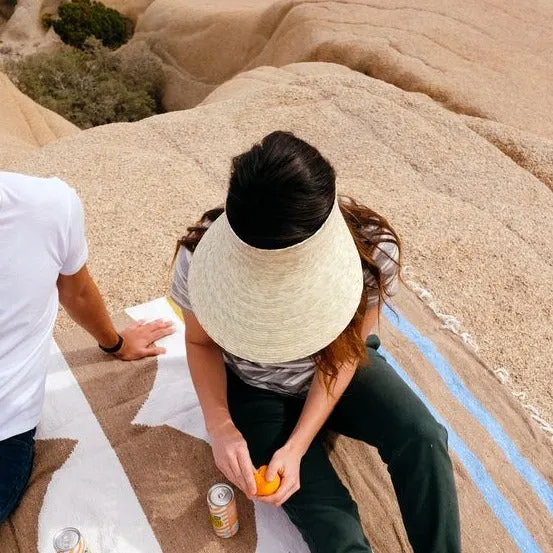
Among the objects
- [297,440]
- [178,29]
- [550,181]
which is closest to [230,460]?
[297,440]

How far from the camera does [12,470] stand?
183 cm

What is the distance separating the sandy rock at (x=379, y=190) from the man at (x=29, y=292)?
1.02 metres

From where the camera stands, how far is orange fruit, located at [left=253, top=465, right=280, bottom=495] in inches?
62.9

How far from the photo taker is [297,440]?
1657mm

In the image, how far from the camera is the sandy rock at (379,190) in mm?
2934

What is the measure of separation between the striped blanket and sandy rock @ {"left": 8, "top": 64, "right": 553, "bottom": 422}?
1.17 feet

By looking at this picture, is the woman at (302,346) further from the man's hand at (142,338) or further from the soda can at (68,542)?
the man's hand at (142,338)

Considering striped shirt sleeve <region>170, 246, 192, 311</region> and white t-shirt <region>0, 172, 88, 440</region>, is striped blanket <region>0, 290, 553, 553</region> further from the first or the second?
striped shirt sleeve <region>170, 246, 192, 311</region>

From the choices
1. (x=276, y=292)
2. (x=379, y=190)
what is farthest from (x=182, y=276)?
(x=379, y=190)

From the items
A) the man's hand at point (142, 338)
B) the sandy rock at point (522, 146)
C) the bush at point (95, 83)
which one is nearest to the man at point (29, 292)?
the man's hand at point (142, 338)

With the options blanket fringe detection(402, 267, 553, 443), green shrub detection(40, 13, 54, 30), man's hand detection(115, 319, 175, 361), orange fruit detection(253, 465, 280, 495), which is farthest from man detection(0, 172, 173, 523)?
green shrub detection(40, 13, 54, 30)

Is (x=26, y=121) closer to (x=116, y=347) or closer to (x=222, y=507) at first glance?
(x=116, y=347)

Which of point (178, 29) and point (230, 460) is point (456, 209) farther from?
point (178, 29)

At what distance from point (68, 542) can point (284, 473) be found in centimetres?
65
